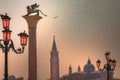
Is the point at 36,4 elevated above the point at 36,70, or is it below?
above

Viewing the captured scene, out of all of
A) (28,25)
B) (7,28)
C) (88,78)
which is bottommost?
(88,78)

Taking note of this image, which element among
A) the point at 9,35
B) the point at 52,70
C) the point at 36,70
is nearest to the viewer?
the point at 9,35

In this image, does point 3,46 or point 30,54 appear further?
point 30,54

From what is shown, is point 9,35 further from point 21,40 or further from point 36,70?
point 36,70

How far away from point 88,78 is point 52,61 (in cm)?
869

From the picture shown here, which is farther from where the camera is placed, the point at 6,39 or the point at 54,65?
the point at 54,65

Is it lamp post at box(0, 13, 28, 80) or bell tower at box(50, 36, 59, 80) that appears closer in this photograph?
lamp post at box(0, 13, 28, 80)

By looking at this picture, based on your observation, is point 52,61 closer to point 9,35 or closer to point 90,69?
point 90,69

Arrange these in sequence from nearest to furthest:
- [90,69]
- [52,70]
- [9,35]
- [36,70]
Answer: [9,35], [36,70], [52,70], [90,69]

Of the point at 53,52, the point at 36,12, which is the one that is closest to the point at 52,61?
the point at 53,52

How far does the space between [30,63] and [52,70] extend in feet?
72.2

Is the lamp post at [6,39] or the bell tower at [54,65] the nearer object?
the lamp post at [6,39]

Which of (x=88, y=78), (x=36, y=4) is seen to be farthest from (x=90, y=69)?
(x=36, y=4)

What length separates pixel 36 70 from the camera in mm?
36375
